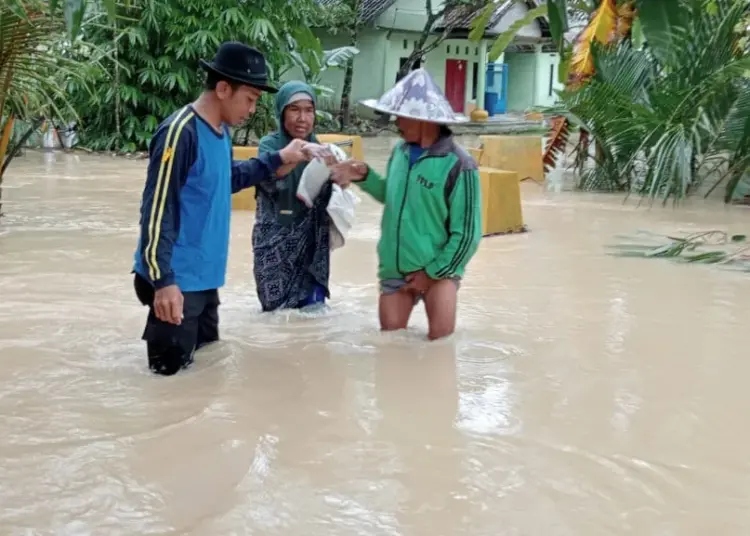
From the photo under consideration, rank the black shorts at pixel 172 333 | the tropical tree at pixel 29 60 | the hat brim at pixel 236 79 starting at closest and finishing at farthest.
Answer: the hat brim at pixel 236 79, the black shorts at pixel 172 333, the tropical tree at pixel 29 60

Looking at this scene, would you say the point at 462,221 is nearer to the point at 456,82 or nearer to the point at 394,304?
the point at 394,304

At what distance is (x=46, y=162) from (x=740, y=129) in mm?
11082

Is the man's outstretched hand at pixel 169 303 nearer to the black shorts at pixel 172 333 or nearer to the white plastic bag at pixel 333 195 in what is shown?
the black shorts at pixel 172 333

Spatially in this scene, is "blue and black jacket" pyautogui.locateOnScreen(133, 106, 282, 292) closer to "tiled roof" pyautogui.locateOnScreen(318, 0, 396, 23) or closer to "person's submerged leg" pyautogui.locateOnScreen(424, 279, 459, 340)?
"person's submerged leg" pyautogui.locateOnScreen(424, 279, 459, 340)

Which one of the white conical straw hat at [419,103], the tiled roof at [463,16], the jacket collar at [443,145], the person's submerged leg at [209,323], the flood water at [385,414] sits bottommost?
the flood water at [385,414]

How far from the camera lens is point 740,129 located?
10383 mm

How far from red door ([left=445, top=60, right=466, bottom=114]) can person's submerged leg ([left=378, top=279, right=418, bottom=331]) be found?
84.2 ft

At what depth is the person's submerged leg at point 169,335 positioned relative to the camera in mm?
4070

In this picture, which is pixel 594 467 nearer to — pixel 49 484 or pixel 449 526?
pixel 449 526

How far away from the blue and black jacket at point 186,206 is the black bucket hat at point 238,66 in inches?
9.1

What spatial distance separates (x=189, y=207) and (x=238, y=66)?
0.65 m

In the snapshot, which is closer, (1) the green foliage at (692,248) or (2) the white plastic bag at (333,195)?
(2) the white plastic bag at (333,195)

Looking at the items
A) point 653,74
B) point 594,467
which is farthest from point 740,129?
point 594,467

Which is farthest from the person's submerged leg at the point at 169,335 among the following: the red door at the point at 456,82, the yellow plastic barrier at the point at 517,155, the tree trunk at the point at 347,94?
the red door at the point at 456,82
